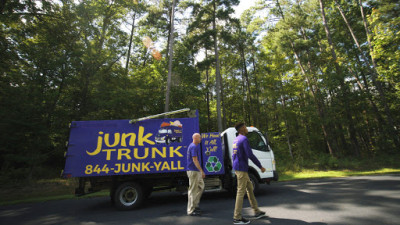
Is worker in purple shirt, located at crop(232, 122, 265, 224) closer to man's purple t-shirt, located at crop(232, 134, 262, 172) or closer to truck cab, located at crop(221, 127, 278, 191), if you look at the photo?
man's purple t-shirt, located at crop(232, 134, 262, 172)

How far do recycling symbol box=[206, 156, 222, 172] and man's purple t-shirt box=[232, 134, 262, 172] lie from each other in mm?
2004

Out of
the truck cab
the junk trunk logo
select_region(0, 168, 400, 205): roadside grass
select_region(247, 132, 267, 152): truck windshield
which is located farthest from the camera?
select_region(0, 168, 400, 205): roadside grass

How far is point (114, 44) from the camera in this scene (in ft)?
51.6

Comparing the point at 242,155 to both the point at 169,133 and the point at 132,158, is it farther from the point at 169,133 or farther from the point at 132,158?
the point at 132,158

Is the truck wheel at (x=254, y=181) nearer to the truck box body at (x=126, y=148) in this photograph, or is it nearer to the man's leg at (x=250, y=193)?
the truck box body at (x=126, y=148)

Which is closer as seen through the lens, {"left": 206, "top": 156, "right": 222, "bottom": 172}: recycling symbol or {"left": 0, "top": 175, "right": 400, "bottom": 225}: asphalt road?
{"left": 0, "top": 175, "right": 400, "bottom": 225}: asphalt road

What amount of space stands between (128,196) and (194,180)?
2399 millimetres

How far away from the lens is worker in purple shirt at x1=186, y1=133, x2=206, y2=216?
4.27 meters

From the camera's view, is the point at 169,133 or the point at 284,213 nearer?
the point at 284,213

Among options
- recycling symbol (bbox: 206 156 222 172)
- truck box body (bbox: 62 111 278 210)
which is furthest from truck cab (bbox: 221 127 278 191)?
truck box body (bbox: 62 111 278 210)

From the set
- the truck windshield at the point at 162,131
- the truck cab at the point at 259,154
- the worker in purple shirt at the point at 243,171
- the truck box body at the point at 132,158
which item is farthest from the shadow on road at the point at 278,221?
the truck windshield at the point at 162,131

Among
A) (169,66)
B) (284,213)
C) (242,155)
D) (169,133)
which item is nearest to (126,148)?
(169,133)

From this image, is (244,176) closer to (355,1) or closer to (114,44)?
(114,44)

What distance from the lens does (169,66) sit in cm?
1162
